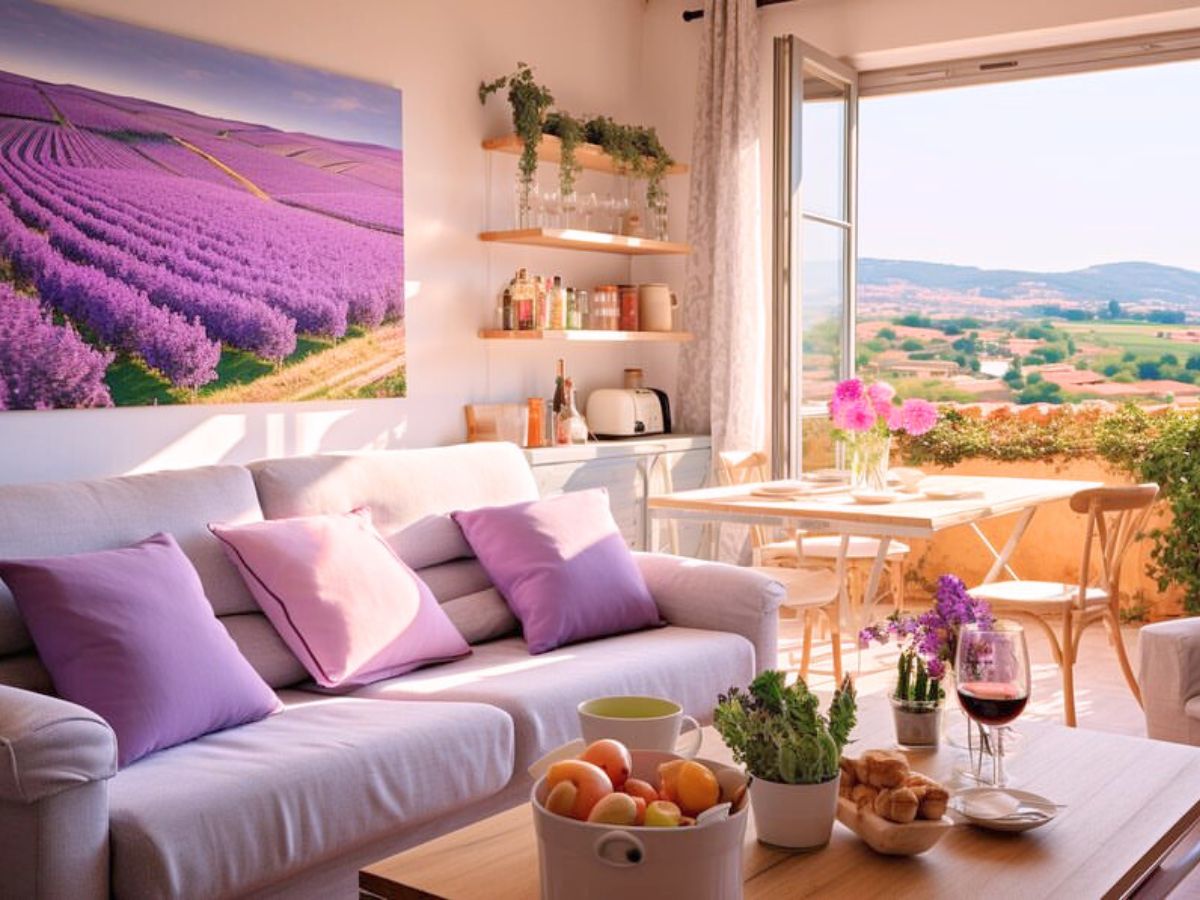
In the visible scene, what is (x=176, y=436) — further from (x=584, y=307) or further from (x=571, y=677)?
(x=584, y=307)

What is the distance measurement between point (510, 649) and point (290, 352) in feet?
4.47

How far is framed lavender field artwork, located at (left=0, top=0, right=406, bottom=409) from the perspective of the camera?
3.61 m

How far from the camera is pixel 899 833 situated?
1817 mm

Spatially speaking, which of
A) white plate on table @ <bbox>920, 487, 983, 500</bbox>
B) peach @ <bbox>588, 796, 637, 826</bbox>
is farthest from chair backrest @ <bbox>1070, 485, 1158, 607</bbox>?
peach @ <bbox>588, 796, 637, 826</bbox>

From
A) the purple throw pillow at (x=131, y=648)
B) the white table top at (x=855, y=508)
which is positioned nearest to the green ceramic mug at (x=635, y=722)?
the purple throw pillow at (x=131, y=648)

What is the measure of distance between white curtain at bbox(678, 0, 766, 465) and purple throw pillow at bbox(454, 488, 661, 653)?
2.01m

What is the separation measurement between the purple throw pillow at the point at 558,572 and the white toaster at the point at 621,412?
1788 mm

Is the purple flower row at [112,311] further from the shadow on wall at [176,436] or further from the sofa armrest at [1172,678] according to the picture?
the sofa armrest at [1172,678]

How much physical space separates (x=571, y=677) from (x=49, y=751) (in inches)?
52.1

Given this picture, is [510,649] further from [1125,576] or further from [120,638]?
[1125,576]

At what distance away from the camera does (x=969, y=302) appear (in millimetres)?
7121

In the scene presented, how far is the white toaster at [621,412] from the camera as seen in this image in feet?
18.5

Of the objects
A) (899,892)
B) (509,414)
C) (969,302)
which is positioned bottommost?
(899,892)

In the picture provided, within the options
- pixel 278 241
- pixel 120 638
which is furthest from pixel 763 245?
pixel 120 638
